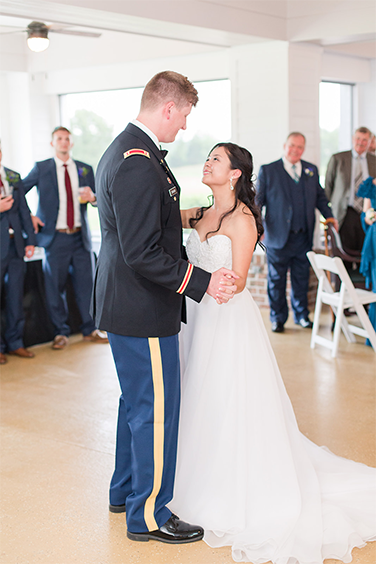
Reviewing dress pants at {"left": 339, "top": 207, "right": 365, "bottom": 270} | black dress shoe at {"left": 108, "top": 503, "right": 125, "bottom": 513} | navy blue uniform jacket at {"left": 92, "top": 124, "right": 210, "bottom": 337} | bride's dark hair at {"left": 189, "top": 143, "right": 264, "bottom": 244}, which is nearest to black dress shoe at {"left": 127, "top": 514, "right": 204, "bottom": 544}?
black dress shoe at {"left": 108, "top": 503, "right": 125, "bottom": 513}

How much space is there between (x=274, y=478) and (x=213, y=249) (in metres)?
1.04

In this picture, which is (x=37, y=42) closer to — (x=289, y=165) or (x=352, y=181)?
(x=289, y=165)

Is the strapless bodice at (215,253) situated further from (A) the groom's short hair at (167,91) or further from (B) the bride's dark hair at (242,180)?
(A) the groom's short hair at (167,91)

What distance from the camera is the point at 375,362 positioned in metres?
5.20

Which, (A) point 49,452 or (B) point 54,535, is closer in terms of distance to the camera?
(B) point 54,535

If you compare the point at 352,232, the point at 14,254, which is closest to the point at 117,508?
the point at 14,254

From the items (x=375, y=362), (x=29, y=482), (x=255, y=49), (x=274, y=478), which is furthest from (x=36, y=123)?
(x=274, y=478)

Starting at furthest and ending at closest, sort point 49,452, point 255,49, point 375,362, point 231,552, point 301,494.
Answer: point 255,49 < point 375,362 < point 49,452 < point 301,494 < point 231,552

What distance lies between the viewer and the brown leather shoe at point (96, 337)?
6.09 meters

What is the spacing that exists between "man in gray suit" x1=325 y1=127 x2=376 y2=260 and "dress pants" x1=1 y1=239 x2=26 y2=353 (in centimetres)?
334

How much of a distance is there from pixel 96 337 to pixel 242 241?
3.58 meters

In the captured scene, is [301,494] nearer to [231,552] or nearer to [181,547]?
[231,552]

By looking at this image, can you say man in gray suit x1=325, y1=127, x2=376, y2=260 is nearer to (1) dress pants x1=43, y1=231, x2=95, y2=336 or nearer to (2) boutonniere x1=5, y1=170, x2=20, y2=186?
(1) dress pants x1=43, y1=231, x2=95, y2=336

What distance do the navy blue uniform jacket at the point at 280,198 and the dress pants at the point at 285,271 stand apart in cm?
12
